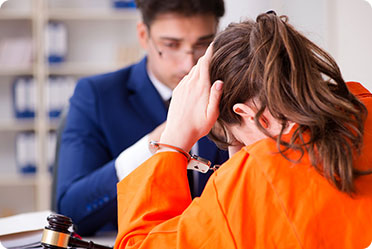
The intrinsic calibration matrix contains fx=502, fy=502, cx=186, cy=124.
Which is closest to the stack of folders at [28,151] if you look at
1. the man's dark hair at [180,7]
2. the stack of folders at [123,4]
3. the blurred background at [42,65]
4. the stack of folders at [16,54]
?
the blurred background at [42,65]

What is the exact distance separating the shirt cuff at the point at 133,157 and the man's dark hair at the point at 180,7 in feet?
1.63

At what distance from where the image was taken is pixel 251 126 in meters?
0.95

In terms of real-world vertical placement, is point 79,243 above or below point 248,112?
below

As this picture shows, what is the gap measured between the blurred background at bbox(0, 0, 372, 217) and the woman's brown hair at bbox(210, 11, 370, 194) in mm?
2757

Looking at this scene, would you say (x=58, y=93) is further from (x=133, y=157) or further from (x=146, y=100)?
(x=133, y=157)

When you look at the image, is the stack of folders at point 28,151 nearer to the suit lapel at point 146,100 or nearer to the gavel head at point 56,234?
the suit lapel at point 146,100

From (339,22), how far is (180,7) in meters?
1.11

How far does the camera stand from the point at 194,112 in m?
1.00

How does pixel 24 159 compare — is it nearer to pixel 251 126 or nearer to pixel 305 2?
pixel 305 2

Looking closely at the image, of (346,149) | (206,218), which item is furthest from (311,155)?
(206,218)

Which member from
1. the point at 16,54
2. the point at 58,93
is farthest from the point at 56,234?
the point at 16,54

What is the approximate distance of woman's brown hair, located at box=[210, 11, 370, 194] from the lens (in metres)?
0.78

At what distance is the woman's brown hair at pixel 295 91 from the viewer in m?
0.78

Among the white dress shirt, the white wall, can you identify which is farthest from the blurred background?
the white dress shirt
